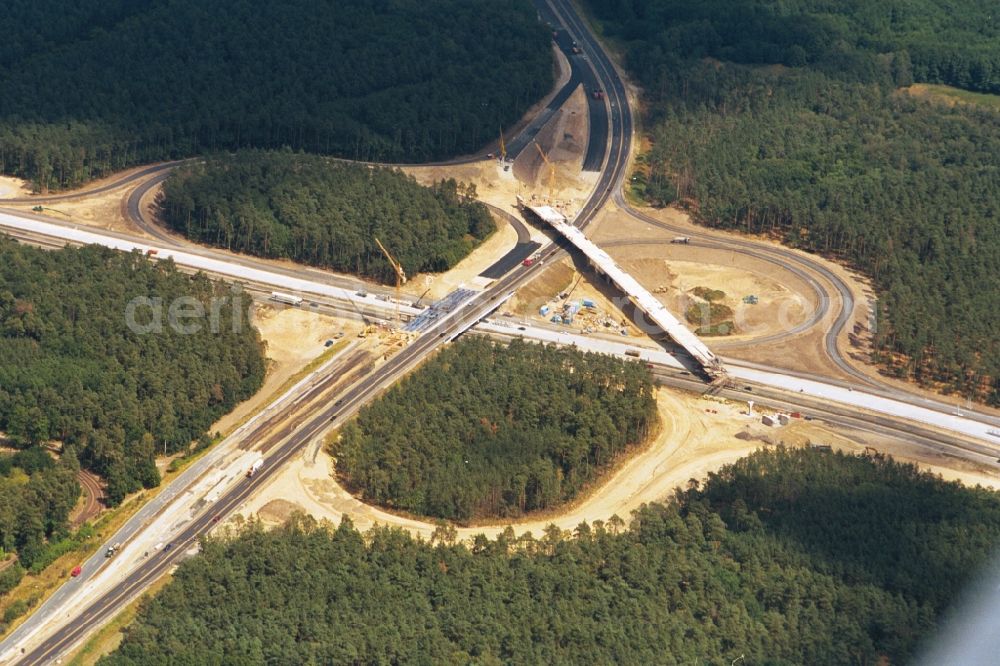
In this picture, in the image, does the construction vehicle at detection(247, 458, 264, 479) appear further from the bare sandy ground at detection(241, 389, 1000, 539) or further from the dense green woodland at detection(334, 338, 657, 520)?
the dense green woodland at detection(334, 338, 657, 520)

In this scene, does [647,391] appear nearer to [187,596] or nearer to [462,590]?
[462,590]

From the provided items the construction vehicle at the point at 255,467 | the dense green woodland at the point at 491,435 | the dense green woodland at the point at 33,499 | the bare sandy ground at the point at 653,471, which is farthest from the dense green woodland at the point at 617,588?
the dense green woodland at the point at 33,499

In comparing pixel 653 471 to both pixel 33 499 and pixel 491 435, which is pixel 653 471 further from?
pixel 33 499

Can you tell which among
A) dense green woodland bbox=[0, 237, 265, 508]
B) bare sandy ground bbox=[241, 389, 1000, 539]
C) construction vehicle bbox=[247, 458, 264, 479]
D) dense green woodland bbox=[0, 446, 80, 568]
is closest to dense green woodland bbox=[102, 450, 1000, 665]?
bare sandy ground bbox=[241, 389, 1000, 539]

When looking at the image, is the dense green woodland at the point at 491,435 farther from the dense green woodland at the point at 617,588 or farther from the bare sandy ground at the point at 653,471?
the dense green woodland at the point at 617,588

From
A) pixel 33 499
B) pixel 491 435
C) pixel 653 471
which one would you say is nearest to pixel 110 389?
pixel 33 499

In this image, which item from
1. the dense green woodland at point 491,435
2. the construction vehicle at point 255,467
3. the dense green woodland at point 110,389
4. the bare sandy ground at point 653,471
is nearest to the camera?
the bare sandy ground at point 653,471
